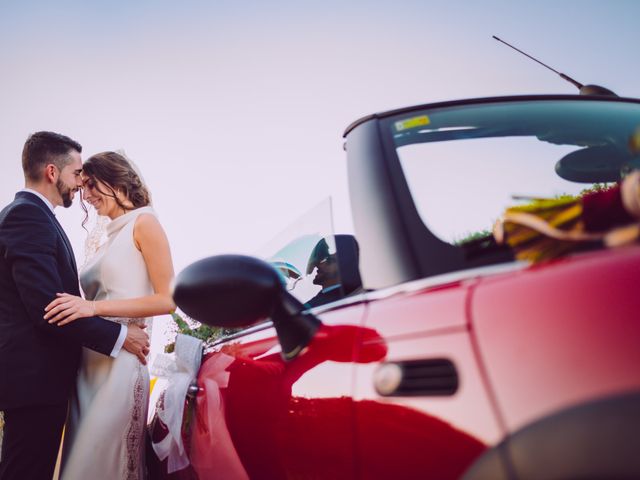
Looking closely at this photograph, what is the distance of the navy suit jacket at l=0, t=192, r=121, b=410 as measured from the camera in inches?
86.3

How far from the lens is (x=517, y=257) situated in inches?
35.4

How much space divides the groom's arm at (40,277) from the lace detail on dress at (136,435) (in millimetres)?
266

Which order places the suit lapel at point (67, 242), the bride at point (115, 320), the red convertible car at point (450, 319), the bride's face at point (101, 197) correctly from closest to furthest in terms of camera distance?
the red convertible car at point (450, 319)
the bride at point (115, 320)
the suit lapel at point (67, 242)
the bride's face at point (101, 197)

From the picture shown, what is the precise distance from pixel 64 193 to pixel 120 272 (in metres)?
0.70

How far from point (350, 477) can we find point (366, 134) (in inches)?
36.4

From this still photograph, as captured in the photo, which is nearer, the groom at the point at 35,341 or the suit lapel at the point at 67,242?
the groom at the point at 35,341

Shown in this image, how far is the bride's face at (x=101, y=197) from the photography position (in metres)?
2.83

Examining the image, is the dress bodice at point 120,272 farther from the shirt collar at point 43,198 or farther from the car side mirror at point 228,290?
the car side mirror at point 228,290

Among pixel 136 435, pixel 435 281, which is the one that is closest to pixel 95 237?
pixel 136 435

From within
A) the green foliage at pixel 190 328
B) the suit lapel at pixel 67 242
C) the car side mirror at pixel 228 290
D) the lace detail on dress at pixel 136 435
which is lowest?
the lace detail on dress at pixel 136 435

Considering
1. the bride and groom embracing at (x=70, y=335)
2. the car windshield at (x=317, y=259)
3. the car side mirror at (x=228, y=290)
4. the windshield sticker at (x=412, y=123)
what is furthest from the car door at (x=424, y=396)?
the bride and groom embracing at (x=70, y=335)

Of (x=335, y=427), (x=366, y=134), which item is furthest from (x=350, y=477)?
(x=366, y=134)

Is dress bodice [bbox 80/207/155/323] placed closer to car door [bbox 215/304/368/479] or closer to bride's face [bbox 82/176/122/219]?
bride's face [bbox 82/176/122/219]

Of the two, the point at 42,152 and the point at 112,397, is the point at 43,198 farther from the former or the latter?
the point at 112,397
